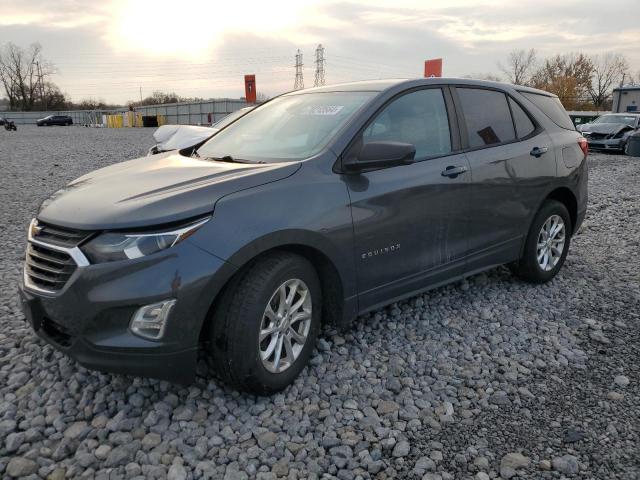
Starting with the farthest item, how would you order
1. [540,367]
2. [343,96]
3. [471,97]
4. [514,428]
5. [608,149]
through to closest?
[608,149] → [471,97] → [343,96] → [540,367] → [514,428]

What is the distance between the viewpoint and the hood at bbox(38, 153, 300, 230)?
254 centimetres

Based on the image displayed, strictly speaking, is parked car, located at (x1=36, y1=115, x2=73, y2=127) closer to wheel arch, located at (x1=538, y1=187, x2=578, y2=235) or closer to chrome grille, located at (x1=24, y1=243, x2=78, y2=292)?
wheel arch, located at (x1=538, y1=187, x2=578, y2=235)

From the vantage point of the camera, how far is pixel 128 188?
2.89 m

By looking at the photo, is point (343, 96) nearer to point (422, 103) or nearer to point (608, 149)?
point (422, 103)

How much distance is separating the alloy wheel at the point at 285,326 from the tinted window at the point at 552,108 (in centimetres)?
302

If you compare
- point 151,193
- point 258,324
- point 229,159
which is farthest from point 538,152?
point 151,193

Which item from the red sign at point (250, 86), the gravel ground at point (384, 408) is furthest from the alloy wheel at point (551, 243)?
the red sign at point (250, 86)

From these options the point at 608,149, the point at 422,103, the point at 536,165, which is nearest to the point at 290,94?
the point at 422,103

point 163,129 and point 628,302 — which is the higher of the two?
point 163,129

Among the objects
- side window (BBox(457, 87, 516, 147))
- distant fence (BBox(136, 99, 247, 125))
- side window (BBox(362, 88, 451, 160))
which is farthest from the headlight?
distant fence (BBox(136, 99, 247, 125))

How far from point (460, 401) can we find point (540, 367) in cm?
74

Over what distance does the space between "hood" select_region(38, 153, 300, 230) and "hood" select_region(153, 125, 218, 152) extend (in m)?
4.97

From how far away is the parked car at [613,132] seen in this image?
2003 cm

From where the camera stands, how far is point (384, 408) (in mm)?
2898
